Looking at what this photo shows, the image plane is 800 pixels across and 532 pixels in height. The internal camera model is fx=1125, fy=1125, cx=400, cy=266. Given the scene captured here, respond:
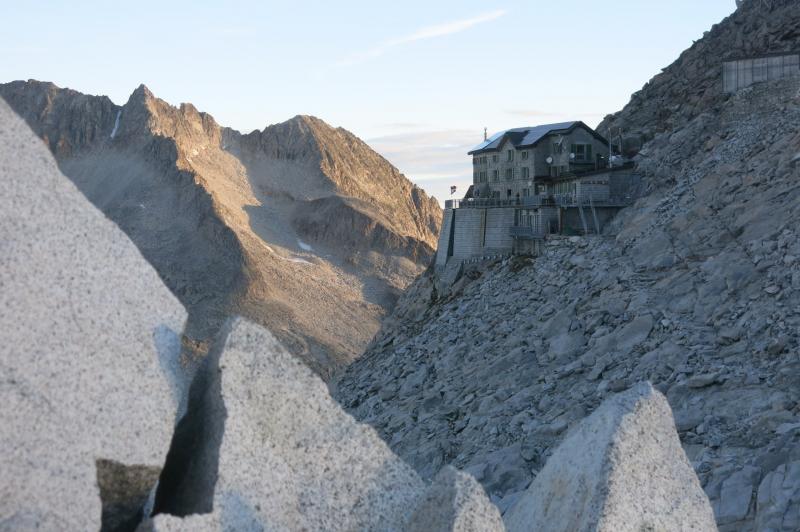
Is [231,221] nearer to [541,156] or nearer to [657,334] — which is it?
[541,156]

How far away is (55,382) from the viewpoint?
11.1 metres

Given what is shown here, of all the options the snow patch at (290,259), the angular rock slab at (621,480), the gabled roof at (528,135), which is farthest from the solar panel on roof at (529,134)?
the snow patch at (290,259)

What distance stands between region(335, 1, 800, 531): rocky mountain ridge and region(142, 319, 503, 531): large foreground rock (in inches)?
528

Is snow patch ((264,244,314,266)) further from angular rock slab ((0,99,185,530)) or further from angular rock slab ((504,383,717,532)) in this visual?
angular rock slab ((0,99,185,530))

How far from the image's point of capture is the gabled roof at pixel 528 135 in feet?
218

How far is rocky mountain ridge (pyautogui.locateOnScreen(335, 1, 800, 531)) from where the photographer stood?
1214 inches

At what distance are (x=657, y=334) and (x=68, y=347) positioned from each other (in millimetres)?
31432

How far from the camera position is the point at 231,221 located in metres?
167

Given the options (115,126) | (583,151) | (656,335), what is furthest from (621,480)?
(115,126)

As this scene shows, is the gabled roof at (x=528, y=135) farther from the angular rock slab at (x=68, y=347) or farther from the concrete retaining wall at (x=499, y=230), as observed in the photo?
the angular rock slab at (x=68, y=347)

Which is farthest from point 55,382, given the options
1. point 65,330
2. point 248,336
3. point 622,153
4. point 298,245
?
point 298,245

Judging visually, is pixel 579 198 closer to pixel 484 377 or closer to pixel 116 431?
pixel 484 377

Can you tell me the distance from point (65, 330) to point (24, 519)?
76.3 inches

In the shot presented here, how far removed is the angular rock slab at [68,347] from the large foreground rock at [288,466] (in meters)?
0.79
